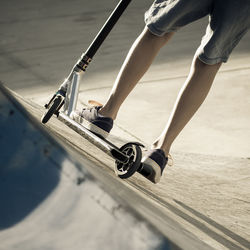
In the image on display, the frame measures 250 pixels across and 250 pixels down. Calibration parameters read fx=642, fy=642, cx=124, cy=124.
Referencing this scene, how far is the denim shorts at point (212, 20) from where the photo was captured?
2666 mm

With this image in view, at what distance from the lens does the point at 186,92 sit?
2.87 m

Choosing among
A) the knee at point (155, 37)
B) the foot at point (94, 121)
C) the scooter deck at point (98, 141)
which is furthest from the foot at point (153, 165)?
the knee at point (155, 37)

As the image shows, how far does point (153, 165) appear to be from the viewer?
272cm

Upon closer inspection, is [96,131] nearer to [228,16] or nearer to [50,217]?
[228,16]

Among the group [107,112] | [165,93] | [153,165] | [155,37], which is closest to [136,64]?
[155,37]

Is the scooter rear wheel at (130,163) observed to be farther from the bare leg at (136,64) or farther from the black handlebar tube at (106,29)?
the black handlebar tube at (106,29)

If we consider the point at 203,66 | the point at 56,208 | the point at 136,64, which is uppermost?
the point at 203,66

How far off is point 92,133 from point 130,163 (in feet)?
0.97

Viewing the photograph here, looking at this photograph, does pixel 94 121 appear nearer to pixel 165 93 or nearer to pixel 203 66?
pixel 203 66

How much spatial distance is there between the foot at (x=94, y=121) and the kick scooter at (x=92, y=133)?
0.04m

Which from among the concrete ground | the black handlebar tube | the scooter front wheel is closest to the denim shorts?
the black handlebar tube

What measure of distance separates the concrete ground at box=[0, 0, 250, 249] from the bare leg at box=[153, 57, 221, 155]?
0.26 metres

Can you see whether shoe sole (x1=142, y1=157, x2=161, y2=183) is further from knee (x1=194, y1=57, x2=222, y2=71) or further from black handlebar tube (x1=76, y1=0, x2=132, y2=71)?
black handlebar tube (x1=76, y1=0, x2=132, y2=71)

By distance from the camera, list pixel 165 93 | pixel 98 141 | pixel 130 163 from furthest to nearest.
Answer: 1. pixel 165 93
2. pixel 98 141
3. pixel 130 163
